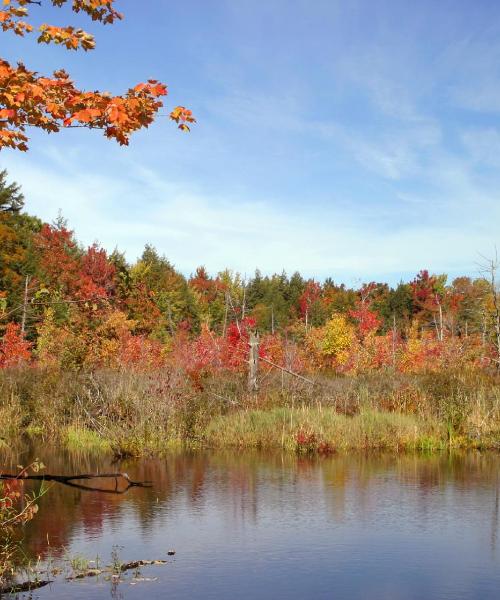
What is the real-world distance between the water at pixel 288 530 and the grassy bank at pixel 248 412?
2199 mm

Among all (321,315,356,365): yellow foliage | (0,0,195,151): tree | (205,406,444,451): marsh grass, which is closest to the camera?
(0,0,195,151): tree

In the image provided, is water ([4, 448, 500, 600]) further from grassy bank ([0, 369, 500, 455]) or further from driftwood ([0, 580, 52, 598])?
grassy bank ([0, 369, 500, 455])

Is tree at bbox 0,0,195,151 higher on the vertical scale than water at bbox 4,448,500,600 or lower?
higher

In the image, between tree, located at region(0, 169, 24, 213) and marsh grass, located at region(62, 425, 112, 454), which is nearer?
marsh grass, located at region(62, 425, 112, 454)

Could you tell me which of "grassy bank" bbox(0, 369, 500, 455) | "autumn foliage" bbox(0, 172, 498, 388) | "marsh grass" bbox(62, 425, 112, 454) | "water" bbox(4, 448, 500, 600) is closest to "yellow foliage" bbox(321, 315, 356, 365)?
"autumn foliage" bbox(0, 172, 498, 388)

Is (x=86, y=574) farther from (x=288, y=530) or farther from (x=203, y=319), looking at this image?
(x=203, y=319)

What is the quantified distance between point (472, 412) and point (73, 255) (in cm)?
4483

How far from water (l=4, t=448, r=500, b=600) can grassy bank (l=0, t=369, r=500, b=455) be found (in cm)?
220

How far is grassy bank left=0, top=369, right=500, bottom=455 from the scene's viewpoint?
18109mm

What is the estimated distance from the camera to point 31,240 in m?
50.9

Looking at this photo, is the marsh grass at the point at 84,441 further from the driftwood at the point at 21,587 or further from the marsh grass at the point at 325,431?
the driftwood at the point at 21,587

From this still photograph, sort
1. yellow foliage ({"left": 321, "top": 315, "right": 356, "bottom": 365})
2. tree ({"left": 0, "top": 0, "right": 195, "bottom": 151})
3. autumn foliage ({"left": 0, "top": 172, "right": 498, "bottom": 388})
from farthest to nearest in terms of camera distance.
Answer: yellow foliage ({"left": 321, "top": 315, "right": 356, "bottom": 365}) → autumn foliage ({"left": 0, "top": 172, "right": 498, "bottom": 388}) → tree ({"left": 0, "top": 0, "right": 195, "bottom": 151})

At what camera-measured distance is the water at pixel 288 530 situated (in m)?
7.82

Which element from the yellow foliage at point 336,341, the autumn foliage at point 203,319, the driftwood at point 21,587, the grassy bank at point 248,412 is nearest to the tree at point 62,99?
the autumn foliage at point 203,319
